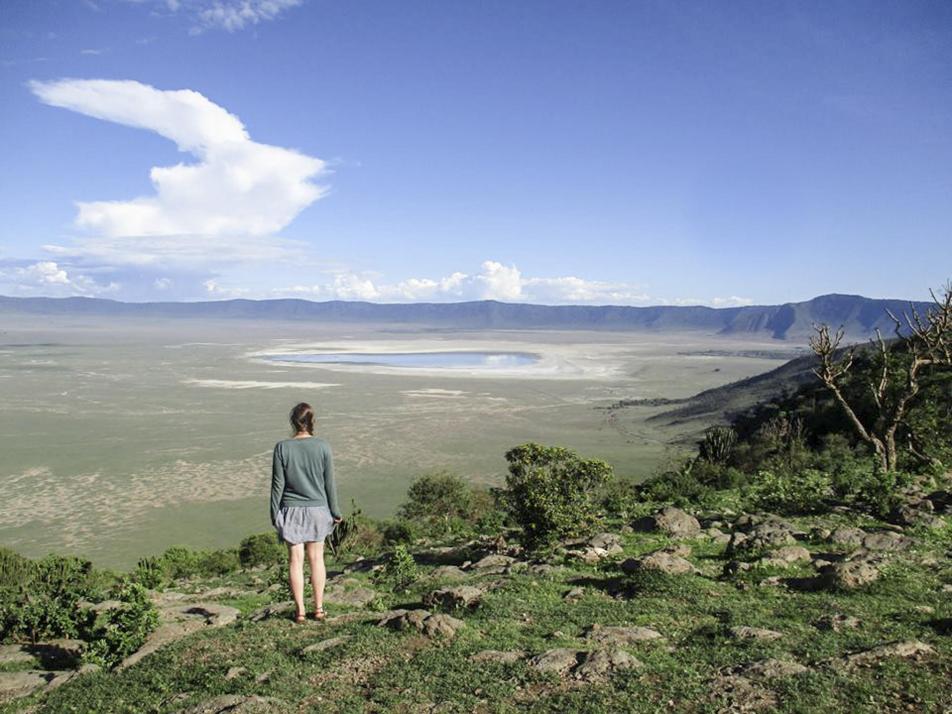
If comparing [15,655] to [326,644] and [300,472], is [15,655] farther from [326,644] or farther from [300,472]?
[300,472]

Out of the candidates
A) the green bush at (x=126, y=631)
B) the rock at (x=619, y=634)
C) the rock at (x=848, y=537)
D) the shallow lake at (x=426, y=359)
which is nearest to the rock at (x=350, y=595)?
the green bush at (x=126, y=631)

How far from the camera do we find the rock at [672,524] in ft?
38.2

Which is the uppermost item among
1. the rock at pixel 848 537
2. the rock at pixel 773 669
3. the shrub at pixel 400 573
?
the rock at pixel 773 669

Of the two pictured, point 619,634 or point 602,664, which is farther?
point 619,634

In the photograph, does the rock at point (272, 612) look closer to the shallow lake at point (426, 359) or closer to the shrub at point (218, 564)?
the shrub at point (218, 564)

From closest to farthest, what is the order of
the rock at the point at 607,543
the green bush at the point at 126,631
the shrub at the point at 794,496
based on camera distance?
the green bush at the point at 126,631 → the rock at the point at 607,543 → the shrub at the point at 794,496

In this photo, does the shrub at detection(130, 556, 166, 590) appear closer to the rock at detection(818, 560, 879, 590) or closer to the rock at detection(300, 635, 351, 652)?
the rock at detection(300, 635, 351, 652)

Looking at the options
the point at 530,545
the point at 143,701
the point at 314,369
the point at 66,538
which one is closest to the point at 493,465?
the point at 66,538

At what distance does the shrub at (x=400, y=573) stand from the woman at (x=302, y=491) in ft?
11.5

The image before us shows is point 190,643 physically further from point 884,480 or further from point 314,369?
point 314,369

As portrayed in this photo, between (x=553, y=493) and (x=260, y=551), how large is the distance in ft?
31.5

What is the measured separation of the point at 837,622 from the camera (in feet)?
20.4

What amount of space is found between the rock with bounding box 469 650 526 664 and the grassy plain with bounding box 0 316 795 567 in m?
19.6

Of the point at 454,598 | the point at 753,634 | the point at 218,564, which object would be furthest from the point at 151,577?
the point at 753,634
